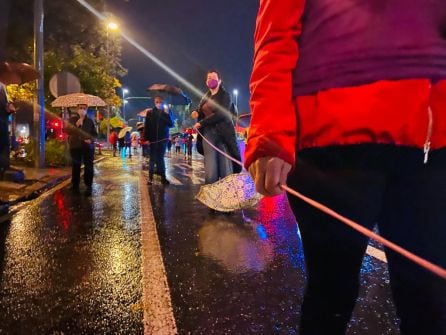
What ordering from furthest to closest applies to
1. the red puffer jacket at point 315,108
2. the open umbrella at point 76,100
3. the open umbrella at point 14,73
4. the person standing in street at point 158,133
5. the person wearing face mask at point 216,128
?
the open umbrella at point 76,100 < the person standing in street at point 158,133 < the open umbrella at point 14,73 < the person wearing face mask at point 216,128 < the red puffer jacket at point 315,108

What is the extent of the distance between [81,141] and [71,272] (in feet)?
18.9

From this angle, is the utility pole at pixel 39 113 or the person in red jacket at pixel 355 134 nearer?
the person in red jacket at pixel 355 134

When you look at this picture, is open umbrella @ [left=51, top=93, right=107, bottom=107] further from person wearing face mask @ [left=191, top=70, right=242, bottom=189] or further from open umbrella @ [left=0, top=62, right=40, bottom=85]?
person wearing face mask @ [left=191, top=70, right=242, bottom=189]

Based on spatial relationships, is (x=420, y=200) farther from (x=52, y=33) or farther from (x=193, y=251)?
(x=52, y=33)

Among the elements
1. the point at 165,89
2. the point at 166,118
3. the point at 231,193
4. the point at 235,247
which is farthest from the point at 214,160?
the point at 165,89

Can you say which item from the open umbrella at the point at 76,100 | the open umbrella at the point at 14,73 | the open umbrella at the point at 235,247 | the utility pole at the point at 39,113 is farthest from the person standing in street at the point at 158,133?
the open umbrella at the point at 235,247

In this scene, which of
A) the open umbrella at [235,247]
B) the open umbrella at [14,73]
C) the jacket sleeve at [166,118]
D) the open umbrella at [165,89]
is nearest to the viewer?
the open umbrella at [235,247]

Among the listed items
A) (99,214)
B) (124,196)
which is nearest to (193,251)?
(99,214)

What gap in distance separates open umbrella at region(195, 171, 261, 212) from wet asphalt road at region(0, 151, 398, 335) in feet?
0.65

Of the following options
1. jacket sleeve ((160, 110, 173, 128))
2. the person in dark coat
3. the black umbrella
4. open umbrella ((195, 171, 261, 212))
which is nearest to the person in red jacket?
open umbrella ((195, 171, 261, 212))

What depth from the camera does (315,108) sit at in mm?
1437

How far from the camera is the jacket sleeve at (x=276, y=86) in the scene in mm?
1443

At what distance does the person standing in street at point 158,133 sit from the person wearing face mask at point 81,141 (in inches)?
79.3

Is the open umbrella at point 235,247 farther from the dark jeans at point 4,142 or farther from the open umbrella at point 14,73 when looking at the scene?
the open umbrella at point 14,73
